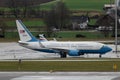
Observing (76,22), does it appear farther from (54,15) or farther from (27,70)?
(27,70)

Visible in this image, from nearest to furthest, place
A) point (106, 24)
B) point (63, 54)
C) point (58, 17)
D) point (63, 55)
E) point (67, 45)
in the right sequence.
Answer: point (63, 55) → point (63, 54) → point (67, 45) → point (106, 24) → point (58, 17)

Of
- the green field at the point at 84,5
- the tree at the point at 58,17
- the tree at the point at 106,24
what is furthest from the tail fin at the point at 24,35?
the green field at the point at 84,5

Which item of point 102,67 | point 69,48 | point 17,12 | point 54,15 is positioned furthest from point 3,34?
point 102,67

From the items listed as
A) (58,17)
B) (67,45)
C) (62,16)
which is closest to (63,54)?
(67,45)

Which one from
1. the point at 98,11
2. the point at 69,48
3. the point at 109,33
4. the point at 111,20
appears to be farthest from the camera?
the point at 98,11

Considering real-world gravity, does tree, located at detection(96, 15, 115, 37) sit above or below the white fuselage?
below

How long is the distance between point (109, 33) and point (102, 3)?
55794 mm

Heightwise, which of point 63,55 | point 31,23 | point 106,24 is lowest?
point 31,23

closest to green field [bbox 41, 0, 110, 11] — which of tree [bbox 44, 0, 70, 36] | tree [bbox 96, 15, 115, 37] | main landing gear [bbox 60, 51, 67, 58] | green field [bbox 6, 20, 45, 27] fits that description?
tree [bbox 44, 0, 70, 36]

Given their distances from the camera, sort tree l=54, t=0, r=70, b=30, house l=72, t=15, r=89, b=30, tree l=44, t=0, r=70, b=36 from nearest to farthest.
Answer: tree l=44, t=0, r=70, b=36
tree l=54, t=0, r=70, b=30
house l=72, t=15, r=89, b=30

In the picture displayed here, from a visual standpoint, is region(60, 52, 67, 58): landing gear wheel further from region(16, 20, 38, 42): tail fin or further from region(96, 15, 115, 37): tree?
region(96, 15, 115, 37): tree

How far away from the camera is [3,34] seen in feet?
362

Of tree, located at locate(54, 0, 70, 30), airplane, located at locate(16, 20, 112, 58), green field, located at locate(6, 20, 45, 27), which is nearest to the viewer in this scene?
airplane, located at locate(16, 20, 112, 58)

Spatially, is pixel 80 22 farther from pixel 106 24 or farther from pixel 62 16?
pixel 106 24
